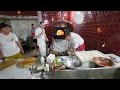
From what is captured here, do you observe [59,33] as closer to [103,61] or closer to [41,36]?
[41,36]

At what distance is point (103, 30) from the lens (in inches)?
→ 90.8

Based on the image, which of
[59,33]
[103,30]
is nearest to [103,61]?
[103,30]

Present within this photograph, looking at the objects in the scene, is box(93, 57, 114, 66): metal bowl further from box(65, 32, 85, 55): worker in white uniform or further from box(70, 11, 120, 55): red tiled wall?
box(65, 32, 85, 55): worker in white uniform

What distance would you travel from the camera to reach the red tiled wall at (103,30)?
2.00m

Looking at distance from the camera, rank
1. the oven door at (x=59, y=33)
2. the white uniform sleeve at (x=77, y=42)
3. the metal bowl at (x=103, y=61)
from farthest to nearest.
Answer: the oven door at (x=59, y=33)
the white uniform sleeve at (x=77, y=42)
the metal bowl at (x=103, y=61)

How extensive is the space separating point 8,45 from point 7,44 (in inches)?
1.1

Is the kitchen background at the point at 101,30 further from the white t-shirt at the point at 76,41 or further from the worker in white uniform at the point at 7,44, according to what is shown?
the worker in white uniform at the point at 7,44

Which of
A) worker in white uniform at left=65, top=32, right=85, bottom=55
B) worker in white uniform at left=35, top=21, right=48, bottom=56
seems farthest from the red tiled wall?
worker in white uniform at left=35, top=21, right=48, bottom=56

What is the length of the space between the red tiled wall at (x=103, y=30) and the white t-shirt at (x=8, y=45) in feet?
5.40

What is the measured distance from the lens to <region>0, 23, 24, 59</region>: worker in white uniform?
221 cm

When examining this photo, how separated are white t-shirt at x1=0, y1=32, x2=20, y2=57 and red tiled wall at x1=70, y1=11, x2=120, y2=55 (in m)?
1.65

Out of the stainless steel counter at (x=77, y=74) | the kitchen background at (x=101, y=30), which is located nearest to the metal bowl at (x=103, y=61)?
the stainless steel counter at (x=77, y=74)
